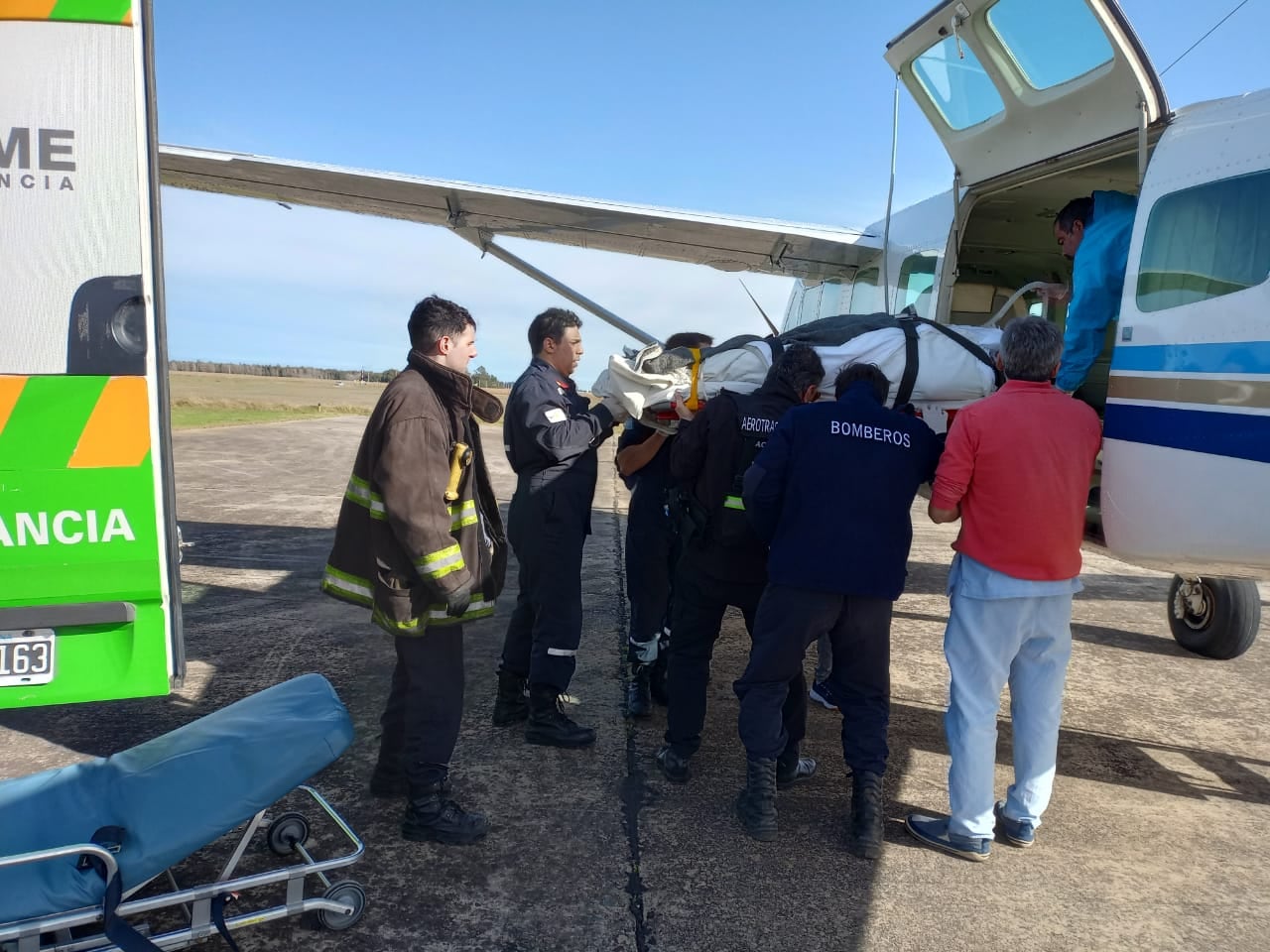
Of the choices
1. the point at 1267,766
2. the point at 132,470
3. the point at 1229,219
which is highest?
the point at 1229,219

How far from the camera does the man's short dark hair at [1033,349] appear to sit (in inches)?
126

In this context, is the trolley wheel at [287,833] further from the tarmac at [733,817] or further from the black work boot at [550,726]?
the black work boot at [550,726]

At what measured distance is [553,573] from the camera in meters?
3.99

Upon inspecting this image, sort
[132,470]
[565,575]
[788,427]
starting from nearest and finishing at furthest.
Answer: [132,470], [788,427], [565,575]

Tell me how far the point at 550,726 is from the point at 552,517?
993 mm

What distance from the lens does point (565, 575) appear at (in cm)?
401

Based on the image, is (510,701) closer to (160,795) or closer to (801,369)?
(160,795)

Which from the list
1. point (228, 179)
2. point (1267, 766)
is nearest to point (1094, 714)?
point (1267, 766)

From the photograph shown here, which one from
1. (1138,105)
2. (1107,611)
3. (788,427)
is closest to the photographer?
(788,427)

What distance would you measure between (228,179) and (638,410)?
6757mm

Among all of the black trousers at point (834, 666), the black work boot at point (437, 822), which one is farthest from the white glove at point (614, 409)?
the black work boot at point (437, 822)

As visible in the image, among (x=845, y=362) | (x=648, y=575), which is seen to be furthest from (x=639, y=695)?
(x=845, y=362)

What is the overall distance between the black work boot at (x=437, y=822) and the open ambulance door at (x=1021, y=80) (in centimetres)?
393

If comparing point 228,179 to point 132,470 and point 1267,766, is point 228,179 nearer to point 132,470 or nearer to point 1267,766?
point 132,470
